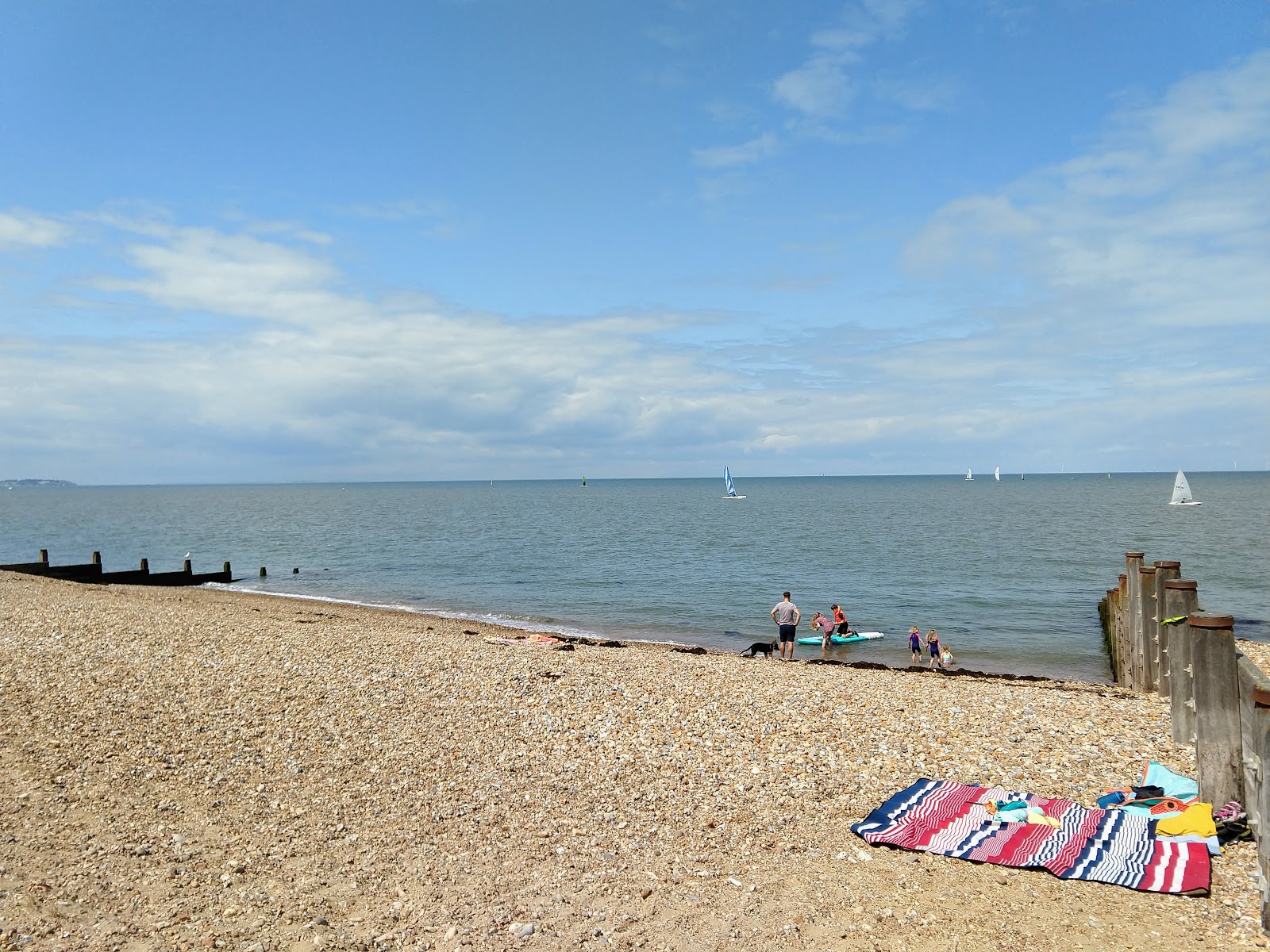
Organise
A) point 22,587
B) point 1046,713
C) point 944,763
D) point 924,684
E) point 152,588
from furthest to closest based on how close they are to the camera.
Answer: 1. point 152,588
2. point 22,587
3. point 924,684
4. point 1046,713
5. point 944,763

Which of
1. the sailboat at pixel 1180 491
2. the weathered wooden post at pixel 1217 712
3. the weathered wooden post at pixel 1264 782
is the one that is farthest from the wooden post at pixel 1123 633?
the sailboat at pixel 1180 491

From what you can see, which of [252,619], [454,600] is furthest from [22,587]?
[454,600]

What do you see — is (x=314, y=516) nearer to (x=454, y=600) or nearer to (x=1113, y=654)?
(x=454, y=600)

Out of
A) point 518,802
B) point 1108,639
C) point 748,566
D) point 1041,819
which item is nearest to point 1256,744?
point 1041,819

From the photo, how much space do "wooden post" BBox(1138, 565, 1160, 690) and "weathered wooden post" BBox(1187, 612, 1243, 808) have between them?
246 inches

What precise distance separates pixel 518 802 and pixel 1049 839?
226 inches

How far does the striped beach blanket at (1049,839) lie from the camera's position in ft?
25.3

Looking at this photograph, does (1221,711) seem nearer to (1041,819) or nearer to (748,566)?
(1041,819)

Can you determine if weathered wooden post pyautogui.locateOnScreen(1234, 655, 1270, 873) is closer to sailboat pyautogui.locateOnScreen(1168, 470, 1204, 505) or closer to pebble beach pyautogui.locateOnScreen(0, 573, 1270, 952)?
pebble beach pyautogui.locateOnScreen(0, 573, 1270, 952)

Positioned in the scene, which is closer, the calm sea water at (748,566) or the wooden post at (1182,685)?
the wooden post at (1182,685)

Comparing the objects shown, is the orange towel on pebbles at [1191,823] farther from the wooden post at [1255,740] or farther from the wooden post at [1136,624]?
the wooden post at [1136,624]

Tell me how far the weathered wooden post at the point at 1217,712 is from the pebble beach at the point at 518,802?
104 cm

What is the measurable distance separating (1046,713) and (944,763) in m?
3.60

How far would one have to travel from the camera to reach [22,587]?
2822 cm
